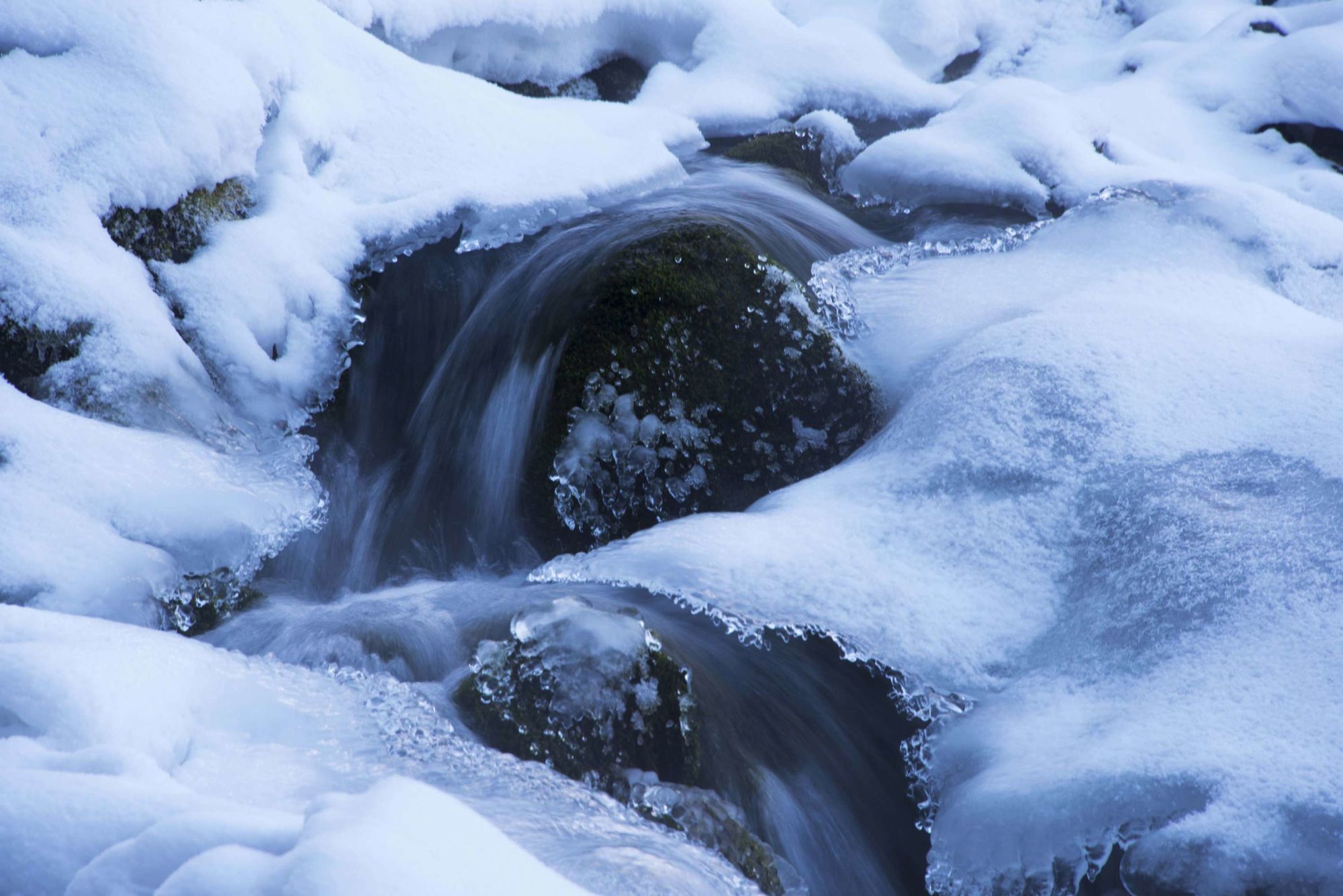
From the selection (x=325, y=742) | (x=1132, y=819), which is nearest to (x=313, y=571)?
(x=325, y=742)

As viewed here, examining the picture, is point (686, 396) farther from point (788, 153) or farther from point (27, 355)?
point (788, 153)

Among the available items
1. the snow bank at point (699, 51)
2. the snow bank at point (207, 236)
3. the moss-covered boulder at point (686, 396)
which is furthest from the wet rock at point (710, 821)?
the snow bank at point (699, 51)

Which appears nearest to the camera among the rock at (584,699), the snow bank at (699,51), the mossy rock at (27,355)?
the rock at (584,699)

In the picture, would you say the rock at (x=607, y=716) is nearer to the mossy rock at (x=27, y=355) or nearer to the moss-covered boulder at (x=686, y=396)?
the moss-covered boulder at (x=686, y=396)

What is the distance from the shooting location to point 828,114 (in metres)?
5.59

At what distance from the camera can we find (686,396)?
3.41 m

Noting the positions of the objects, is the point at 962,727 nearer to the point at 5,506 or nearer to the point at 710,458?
the point at 710,458

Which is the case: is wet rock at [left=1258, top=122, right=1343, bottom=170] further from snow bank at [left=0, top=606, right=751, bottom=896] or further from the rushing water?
snow bank at [left=0, top=606, right=751, bottom=896]

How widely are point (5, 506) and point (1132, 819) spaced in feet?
9.25

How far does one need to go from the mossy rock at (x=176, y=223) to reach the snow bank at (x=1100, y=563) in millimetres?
1824

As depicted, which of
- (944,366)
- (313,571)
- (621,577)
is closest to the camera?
(621,577)

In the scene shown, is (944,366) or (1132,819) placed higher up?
(944,366)

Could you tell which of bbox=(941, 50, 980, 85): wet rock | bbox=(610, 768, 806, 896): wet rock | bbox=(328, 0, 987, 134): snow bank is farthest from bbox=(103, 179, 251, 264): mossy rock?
bbox=(941, 50, 980, 85): wet rock

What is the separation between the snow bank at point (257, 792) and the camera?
4.12 feet
